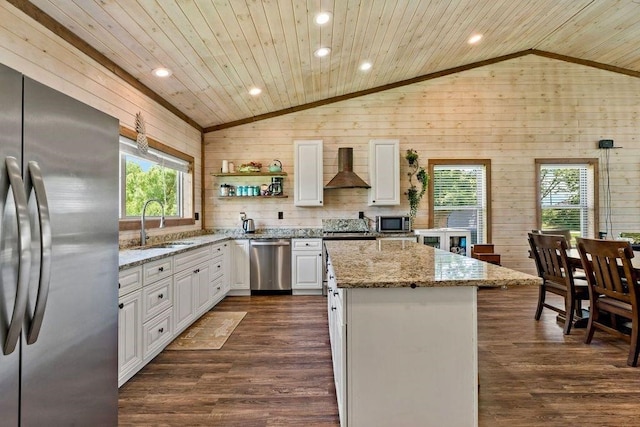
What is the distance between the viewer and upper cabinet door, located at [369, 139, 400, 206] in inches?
201

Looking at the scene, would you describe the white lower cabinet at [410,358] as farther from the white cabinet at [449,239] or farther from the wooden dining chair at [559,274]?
the white cabinet at [449,239]

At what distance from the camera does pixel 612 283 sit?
8.85 ft

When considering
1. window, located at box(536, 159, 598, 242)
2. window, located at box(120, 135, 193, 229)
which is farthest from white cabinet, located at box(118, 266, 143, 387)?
window, located at box(536, 159, 598, 242)

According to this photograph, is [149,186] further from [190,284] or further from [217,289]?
[217,289]

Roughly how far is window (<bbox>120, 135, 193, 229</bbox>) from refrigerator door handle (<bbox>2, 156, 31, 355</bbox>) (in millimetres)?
2493

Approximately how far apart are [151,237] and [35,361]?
2.77 metres

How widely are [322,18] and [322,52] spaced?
0.68 meters

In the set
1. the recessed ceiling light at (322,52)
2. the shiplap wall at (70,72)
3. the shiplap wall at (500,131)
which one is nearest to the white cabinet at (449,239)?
the shiplap wall at (500,131)

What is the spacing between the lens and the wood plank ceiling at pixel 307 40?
260 centimetres

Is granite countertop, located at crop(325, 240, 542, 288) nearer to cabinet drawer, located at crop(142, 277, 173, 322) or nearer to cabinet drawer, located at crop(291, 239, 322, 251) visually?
cabinet drawer, located at crop(142, 277, 173, 322)

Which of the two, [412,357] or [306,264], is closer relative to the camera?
[412,357]

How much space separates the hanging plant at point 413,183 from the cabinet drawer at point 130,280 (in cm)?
409

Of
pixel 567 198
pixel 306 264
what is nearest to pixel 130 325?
pixel 306 264

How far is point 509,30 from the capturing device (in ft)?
14.5
